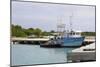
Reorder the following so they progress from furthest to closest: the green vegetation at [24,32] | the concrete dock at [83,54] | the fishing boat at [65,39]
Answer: the concrete dock at [83,54] → the fishing boat at [65,39] → the green vegetation at [24,32]

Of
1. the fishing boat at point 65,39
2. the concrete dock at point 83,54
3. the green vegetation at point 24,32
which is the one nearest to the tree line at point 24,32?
the green vegetation at point 24,32

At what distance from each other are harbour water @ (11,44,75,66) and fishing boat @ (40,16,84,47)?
0.08 m

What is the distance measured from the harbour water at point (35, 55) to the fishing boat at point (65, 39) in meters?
0.08

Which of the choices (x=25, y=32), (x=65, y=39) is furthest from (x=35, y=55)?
(x=65, y=39)

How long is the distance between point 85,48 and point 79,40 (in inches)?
7.1

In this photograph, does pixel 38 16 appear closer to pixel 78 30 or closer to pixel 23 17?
pixel 23 17

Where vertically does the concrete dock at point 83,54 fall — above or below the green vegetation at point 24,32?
below

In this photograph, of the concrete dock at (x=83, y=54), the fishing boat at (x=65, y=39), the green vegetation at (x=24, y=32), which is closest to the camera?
the green vegetation at (x=24, y=32)

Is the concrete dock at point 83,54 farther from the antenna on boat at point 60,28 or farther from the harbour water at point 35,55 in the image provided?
the antenna on boat at point 60,28

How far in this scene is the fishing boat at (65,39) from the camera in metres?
3.44

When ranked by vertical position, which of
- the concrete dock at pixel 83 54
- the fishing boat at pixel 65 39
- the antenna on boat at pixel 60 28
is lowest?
the concrete dock at pixel 83 54

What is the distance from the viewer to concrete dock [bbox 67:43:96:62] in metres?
3.55

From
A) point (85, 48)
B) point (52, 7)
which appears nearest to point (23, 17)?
point (52, 7)

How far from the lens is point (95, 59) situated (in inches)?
146
